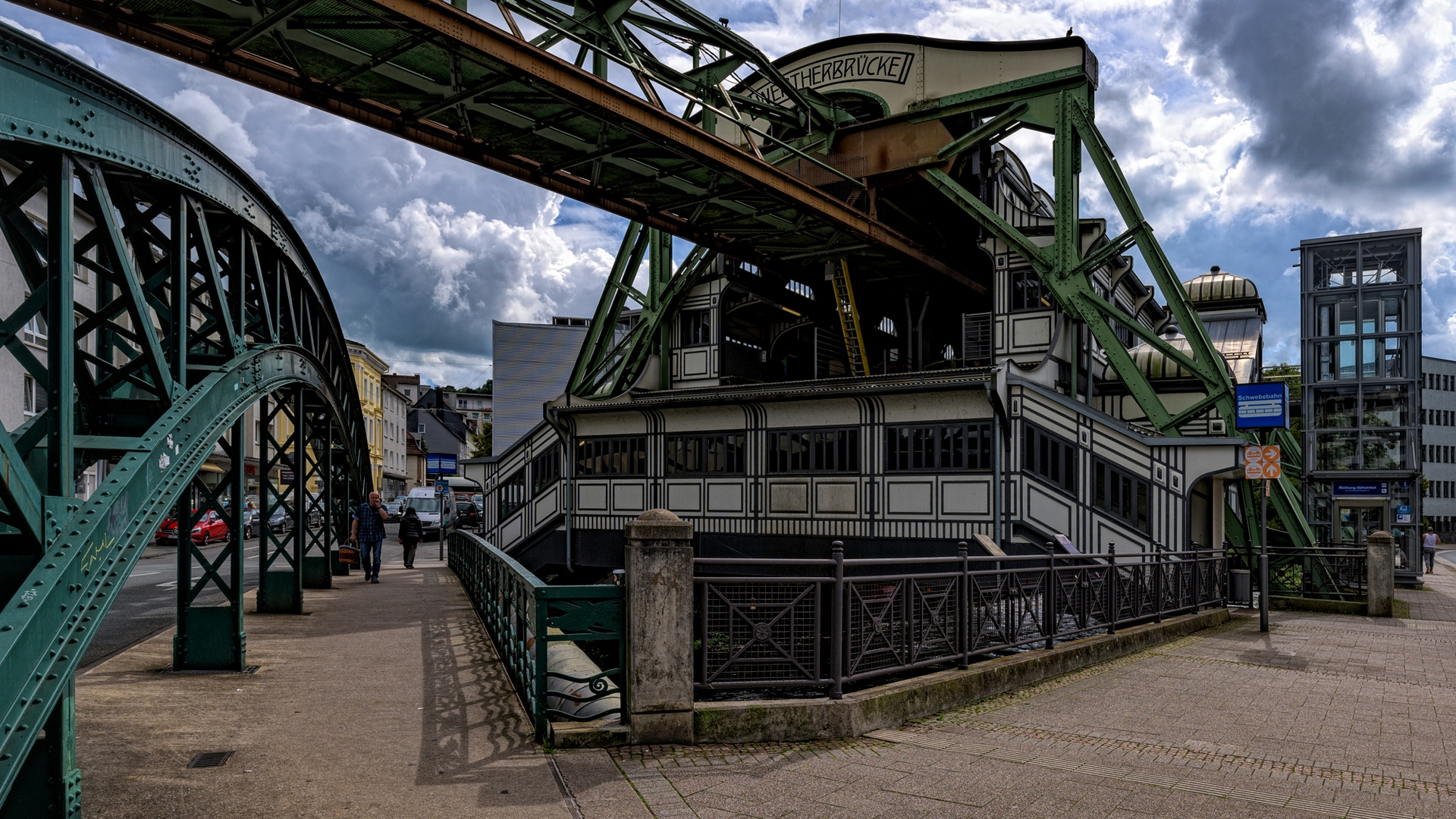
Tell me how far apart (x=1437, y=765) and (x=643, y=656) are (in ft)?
18.7

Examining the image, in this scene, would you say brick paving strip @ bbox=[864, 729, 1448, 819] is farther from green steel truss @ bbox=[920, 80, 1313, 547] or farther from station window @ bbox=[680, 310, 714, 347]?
station window @ bbox=[680, 310, 714, 347]

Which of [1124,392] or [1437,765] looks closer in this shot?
[1437,765]

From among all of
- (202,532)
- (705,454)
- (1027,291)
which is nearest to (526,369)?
(202,532)

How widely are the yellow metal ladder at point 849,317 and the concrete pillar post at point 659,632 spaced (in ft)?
64.4

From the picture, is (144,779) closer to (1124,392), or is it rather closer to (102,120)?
(102,120)

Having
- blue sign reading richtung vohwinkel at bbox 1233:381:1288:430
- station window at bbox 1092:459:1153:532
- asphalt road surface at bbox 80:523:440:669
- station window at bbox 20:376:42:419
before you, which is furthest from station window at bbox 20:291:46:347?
blue sign reading richtung vohwinkel at bbox 1233:381:1288:430

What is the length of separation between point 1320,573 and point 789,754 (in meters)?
17.8

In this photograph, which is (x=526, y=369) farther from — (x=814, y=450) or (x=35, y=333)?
(x=814, y=450)

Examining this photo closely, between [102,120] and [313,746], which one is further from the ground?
[102,120]

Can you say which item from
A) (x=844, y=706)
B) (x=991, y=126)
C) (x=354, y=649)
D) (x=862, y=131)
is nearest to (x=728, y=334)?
(x=862, y=131)

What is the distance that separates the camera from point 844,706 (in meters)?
7.39

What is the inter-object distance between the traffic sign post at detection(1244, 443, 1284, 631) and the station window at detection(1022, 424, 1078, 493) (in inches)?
147

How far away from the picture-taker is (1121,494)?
19.4 metres

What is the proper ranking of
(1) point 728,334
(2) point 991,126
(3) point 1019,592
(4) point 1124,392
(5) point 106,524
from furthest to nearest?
(1) point 728,334 → (4) point 1124,392 → (2) point 991,126 → (3) point 1019,592 → (5) point 106,524
